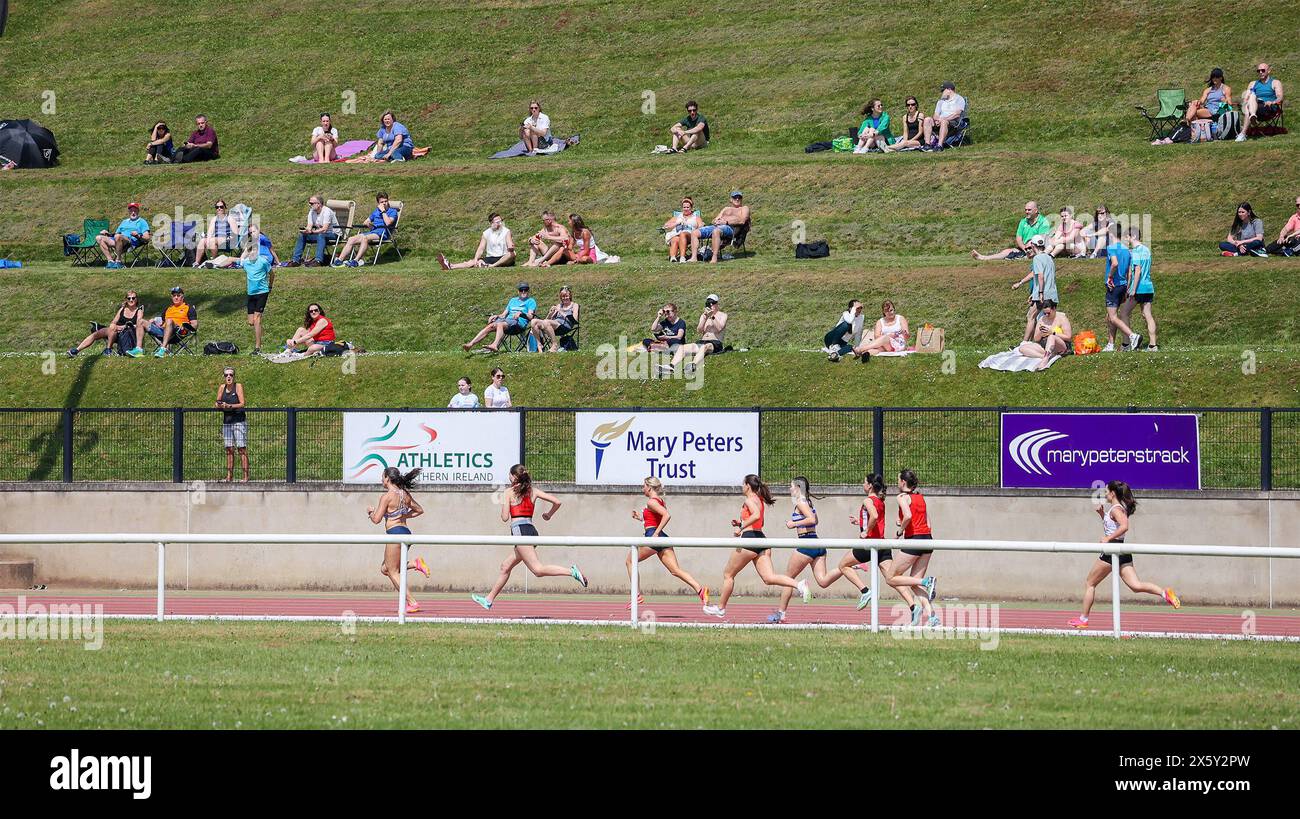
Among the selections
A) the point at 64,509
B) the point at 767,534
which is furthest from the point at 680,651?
the point at 64,509

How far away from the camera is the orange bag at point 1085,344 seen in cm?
2716

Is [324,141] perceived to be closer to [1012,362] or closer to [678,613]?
[1012,362]

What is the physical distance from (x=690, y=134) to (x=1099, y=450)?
21.8 metres

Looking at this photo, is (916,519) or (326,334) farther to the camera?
(326,334)

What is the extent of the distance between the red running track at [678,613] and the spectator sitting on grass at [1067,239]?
13167 mm

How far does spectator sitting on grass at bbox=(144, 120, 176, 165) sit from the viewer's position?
1763 inches

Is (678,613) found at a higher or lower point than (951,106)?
lower

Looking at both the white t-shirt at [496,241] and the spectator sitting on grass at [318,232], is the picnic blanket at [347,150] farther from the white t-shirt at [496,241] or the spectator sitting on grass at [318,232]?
the white t-shirt at [496,241]

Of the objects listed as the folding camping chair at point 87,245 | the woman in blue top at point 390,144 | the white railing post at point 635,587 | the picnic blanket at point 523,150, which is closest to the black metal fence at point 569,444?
the white railing post at point 635,587

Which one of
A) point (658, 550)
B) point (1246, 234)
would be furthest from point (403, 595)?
point (1246, 234)

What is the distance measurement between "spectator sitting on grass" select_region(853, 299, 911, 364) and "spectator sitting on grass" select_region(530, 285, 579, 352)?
206 inches

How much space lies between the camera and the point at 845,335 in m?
28.0

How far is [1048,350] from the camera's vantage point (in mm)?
26688

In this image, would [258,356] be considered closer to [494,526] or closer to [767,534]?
[494,526]
